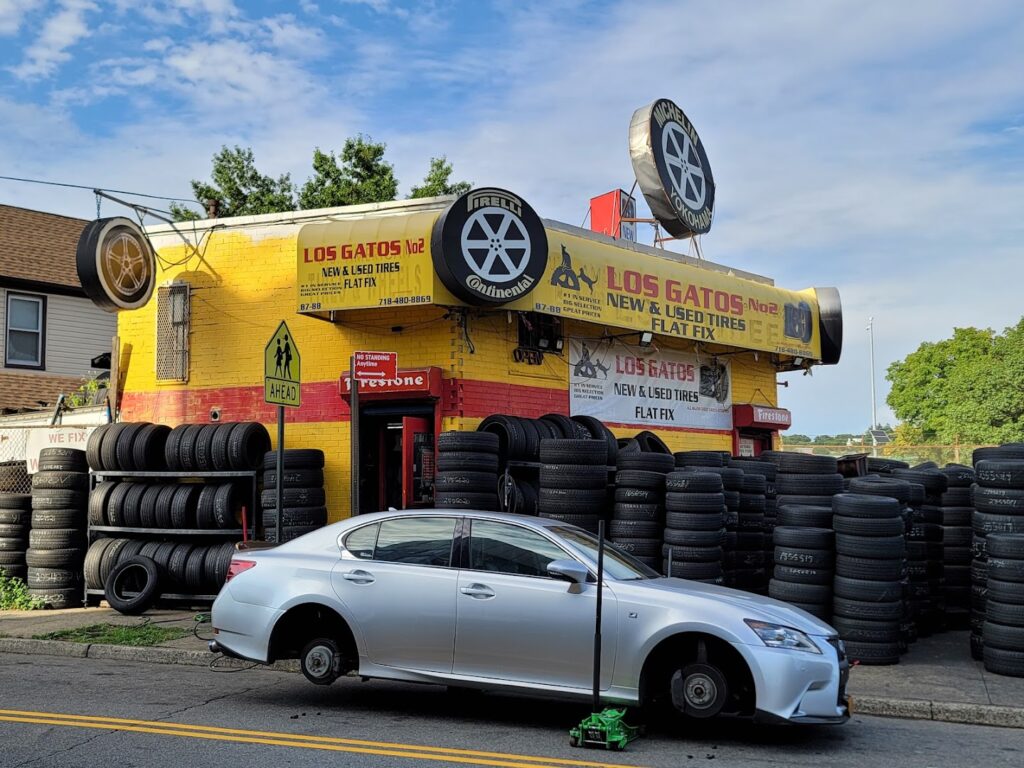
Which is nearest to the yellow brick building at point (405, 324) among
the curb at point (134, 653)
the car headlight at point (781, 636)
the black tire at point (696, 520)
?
the black tire at point (696, 520)

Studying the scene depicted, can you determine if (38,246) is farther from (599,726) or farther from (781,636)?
(781,636)

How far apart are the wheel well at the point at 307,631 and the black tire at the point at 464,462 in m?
4.83

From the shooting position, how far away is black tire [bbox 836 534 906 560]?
31.9 ft

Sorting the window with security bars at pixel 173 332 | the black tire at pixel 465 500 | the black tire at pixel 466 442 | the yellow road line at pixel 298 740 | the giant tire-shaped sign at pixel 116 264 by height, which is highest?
the giant tire-shaped sign at pixel 116 264

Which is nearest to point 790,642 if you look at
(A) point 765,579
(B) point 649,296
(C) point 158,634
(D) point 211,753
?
(D) point 211,753

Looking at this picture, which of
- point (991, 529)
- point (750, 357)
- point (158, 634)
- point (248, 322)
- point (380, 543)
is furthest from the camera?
point (750, 357)

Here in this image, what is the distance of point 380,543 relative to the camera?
318 inches

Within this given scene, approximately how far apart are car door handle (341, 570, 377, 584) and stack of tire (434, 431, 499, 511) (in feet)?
15.7

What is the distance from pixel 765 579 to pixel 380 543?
20.6ft

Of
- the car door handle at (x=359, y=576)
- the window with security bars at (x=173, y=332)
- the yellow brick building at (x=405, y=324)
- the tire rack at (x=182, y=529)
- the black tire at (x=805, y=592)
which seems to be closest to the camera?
the car door handle at (x=359, y=576)

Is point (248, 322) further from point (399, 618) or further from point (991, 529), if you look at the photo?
point (991, 529)

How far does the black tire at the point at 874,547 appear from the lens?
9734 millimetres

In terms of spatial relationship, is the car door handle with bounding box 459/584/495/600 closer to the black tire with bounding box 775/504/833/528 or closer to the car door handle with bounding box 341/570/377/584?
the car door handle with bounding box 341/570/377/584

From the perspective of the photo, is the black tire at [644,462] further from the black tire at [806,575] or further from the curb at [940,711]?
the curb at [940,711]
